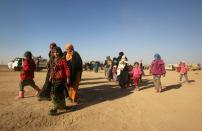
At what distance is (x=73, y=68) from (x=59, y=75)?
1.20 meters

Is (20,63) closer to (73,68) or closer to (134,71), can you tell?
(134,71)

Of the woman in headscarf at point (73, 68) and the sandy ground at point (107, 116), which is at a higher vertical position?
the woman in headscarf at point (73, 68)

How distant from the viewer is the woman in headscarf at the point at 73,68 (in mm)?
8164

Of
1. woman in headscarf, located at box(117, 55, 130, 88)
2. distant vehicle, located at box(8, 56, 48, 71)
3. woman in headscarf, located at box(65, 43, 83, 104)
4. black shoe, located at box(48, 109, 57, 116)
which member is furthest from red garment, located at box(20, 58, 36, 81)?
distant vehicle, located at box(8, 56, 48, 71)

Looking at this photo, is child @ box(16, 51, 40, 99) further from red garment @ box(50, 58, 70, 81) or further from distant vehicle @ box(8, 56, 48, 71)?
distant vehicle @ box(8, 56, 48, 71)

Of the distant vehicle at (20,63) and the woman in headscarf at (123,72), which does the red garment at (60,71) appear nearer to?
the woman in headscarf at (123,72)

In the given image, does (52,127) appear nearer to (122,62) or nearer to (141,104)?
(141,104)

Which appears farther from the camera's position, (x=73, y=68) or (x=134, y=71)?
(x=134, y=71)

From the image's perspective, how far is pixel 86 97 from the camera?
9734 millimetres

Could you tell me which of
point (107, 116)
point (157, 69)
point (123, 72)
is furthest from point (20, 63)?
point (107, 116)

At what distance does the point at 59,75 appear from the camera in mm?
7012

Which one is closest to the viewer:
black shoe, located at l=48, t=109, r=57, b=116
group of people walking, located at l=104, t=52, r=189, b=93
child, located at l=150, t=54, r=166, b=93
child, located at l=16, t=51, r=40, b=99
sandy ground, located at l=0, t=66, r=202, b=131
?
A: sandy ground, located at l=0, t=66, r=202, b=131

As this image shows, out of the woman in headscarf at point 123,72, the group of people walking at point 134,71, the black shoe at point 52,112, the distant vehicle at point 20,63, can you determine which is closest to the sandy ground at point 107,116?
the black shoe at point 52,112

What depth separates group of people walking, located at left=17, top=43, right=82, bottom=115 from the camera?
7.02 meters
